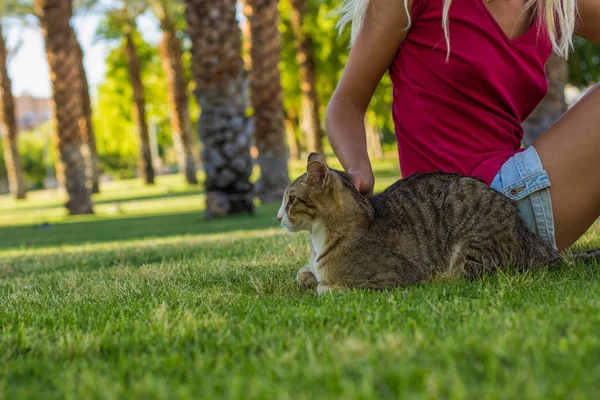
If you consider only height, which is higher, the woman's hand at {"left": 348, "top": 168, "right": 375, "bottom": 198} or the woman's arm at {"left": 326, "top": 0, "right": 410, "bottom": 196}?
the woman's arm at {"left": 326, "top": 0, "right": 410, "bottom": 196}

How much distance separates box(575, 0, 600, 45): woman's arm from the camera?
412 centimetres

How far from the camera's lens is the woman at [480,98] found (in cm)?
376

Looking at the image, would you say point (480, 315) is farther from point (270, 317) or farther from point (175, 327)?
point (175, 327)

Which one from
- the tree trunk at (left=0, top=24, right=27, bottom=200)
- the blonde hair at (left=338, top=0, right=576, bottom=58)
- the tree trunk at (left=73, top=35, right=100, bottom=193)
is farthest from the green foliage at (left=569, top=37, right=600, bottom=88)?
the tree trunk at (left=0, top=24, right=27, bottom=200)

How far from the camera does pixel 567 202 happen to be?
3.78m

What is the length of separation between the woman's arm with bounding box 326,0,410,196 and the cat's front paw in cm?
59

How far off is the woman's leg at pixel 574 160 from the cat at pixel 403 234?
0.85 feet

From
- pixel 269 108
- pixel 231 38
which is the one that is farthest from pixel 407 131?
pixel 269 108

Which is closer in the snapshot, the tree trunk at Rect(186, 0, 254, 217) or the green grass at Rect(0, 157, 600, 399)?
the green grass at Rect(0, 157, 600, 399)

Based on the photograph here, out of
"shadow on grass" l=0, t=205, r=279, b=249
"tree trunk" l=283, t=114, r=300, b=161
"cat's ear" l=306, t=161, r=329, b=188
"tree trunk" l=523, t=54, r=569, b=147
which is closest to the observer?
"cat's ear" l=306, t=161, r=329, b=188

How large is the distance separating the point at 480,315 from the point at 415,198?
1.43 m

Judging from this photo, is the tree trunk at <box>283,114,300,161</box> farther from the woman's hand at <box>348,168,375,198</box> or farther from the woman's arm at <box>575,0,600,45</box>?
the woman's hand at <box>348,168,375,198</box>

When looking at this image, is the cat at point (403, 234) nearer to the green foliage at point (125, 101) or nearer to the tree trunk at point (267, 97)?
the tree trunk at point (267, 97)

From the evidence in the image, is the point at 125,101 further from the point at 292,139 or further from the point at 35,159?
the point at 35,159
